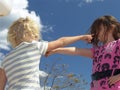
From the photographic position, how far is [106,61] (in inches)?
148

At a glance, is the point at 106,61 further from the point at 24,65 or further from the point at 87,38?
the point at 24,65

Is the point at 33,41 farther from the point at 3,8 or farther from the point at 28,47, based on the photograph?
the point at 3,8

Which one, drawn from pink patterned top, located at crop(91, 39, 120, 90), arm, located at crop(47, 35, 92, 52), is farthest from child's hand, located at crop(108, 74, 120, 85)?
arm, located at crop(47, 35, 92, 52)

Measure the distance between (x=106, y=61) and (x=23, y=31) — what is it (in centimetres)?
84

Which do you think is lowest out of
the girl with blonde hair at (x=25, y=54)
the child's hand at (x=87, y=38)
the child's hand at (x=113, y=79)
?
the child's hand at (x=113, y=79)

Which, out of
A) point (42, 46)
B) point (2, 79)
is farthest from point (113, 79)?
point (2, 79)

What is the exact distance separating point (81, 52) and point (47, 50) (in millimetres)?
529

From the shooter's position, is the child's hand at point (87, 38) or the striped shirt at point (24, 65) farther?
the child's hand at point (87, 38)

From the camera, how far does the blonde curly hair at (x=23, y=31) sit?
3387mm

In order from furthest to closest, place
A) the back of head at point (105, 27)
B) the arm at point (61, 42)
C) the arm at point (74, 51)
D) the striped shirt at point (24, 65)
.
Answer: the back of head at point (105, 27) < the arm at point (74, 51) < the arm at point (61, 42) < the striped shirt at point (24, 65)

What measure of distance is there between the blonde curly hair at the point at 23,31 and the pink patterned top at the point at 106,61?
694mm

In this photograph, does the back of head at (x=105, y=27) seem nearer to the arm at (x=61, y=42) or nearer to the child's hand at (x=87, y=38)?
the child's hand at (x=87, y=38)

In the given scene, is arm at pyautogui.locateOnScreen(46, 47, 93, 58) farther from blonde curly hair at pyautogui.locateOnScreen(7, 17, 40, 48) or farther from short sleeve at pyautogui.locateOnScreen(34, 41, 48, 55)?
blonde curly hair at pyautogui.locateOnScreen(7, 17, 40, 48)

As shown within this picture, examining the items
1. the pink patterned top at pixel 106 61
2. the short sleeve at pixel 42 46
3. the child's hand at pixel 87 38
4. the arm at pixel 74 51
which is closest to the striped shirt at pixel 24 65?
the short sleeve at pixel 42 46
